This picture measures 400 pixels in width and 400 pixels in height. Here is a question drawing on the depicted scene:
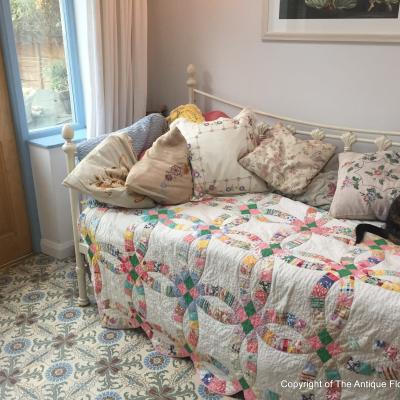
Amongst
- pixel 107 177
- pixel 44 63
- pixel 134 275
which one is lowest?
pixel 134 275

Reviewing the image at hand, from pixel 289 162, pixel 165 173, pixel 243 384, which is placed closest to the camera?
pixel 243 384

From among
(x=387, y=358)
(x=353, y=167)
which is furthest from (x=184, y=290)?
(x=353, y=167)

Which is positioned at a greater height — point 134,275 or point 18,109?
point 18,109

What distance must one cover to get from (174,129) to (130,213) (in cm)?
47

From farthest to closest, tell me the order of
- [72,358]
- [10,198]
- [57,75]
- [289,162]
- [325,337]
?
[57,75], [10,198], [289,162], [72,358], [325,337]

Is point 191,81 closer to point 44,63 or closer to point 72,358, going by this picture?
point 44,63

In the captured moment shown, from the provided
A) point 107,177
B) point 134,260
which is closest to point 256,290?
point 134,260

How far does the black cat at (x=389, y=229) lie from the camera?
1729mm

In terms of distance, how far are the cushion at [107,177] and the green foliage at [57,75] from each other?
849mm

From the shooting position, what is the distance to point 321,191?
2102mm

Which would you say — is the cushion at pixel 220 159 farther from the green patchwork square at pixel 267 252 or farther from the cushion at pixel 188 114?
the green patchwork square at pixel 267 252

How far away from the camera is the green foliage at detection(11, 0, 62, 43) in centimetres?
245

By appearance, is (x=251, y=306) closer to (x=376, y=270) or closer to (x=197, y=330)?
(x=197, y=330)

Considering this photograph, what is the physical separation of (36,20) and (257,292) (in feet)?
6.66
